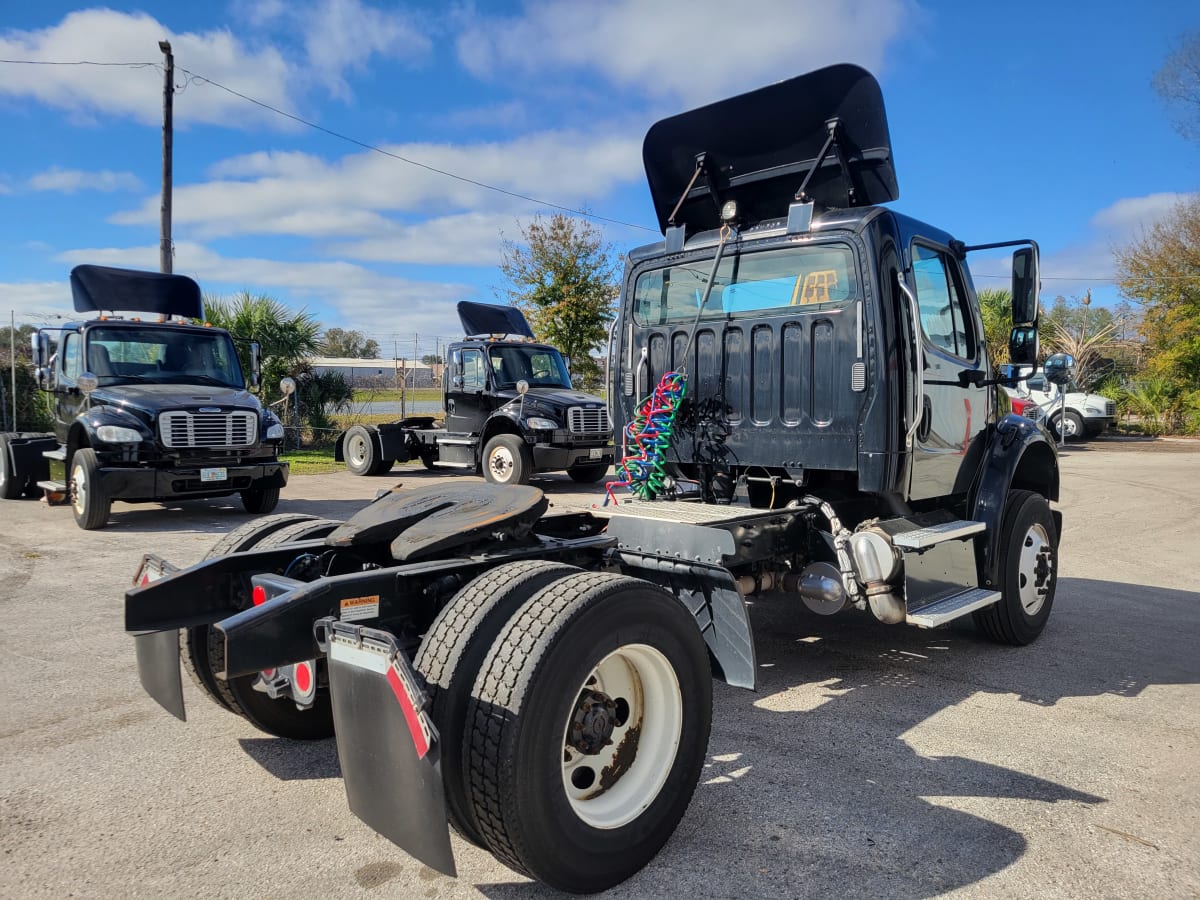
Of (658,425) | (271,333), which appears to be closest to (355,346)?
(271,333)

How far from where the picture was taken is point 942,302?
5141 mm

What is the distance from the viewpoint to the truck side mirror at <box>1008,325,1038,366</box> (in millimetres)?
5227

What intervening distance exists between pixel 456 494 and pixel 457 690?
1224 millimetres

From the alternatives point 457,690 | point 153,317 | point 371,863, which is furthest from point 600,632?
point 153,317

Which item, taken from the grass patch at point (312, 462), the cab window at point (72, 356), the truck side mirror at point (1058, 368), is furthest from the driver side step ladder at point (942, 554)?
the grass patch at point (312, 462)

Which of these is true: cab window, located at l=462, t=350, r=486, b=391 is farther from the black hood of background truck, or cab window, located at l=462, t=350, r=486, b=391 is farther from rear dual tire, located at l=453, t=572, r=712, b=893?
rear dual tire, located at l=453, t=572, r=712, b=893

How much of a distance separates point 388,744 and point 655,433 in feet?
10.2

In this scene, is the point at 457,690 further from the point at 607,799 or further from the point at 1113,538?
the point at 1113,538

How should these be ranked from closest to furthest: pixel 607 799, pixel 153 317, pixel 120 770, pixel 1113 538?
pixel 607 799, pixel 120 770, pixel 1113 538, pixel 153 317

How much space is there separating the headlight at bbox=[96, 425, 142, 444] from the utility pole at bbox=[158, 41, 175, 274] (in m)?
8.65

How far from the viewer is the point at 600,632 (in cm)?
264

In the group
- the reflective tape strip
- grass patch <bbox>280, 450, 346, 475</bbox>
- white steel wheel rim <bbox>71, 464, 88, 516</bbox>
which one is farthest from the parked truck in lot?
grass patch <bbox>280, 450, 346, 475</bbox>

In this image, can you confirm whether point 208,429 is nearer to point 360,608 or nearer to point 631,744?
point 360,608

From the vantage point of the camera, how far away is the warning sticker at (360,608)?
2.75 metres
